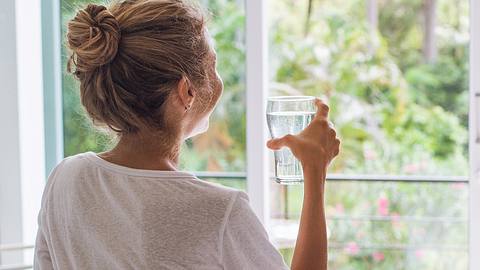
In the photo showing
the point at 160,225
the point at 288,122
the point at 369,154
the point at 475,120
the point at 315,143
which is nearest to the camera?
the point at 160,225

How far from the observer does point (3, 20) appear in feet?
7.63

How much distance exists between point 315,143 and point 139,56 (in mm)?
311

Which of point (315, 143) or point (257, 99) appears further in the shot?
point (257, 99)

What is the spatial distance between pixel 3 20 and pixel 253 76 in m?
0.78

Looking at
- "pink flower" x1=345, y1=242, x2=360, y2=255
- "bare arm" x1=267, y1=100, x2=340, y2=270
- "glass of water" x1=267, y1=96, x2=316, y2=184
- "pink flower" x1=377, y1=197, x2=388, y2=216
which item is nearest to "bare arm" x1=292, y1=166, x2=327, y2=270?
"bare arm" x1=267, y1=100, x2=340, y2=270

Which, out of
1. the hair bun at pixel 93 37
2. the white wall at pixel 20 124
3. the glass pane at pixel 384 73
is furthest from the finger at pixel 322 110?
the glass pane at pixel 384 73

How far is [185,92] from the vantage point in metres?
1.18

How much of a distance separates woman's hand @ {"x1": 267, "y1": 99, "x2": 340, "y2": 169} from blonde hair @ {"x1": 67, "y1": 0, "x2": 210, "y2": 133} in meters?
0.17

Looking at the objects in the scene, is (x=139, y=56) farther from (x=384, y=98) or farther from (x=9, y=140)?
(x=384, y=98)

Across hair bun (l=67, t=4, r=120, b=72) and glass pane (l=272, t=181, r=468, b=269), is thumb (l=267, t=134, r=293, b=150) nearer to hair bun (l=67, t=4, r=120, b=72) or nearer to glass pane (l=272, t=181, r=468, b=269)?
hair bun (l=67, t=4, r=120, b=72)

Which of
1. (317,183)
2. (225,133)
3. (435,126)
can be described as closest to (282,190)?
(225,133)

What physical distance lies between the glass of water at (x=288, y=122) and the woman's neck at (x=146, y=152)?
9.5 inches

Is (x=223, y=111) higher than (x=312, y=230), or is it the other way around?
(x=223, y=111)

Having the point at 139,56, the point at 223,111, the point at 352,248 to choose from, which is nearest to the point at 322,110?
the point at 139,56
